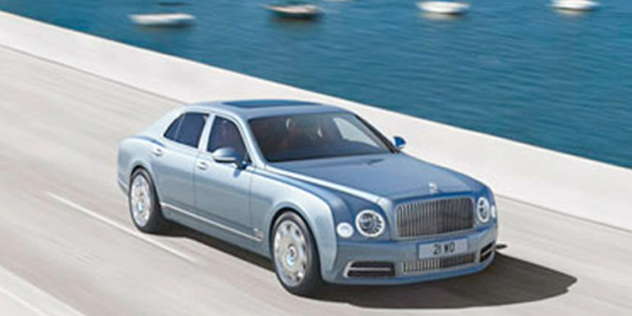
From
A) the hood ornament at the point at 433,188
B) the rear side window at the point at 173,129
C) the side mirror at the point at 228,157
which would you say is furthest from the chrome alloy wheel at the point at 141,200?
the hood ornament at the point at 433,188

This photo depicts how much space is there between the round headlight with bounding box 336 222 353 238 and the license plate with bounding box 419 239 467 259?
548mm

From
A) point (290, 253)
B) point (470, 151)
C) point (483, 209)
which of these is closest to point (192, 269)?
point (290, 253)

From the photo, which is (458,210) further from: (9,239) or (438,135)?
(438,135)

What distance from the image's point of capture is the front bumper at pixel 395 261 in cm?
866

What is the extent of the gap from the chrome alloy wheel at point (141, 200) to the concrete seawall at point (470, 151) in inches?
192

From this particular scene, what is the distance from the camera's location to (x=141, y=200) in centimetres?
1152

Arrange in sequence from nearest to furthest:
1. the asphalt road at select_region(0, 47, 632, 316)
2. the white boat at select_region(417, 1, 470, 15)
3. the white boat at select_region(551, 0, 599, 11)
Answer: the asphalt road at select_region(0, 47, 632, 316) < the white boat at select_region(551, 0, 599, 11) < the white boat at select_region(417, 1, 470, 15)

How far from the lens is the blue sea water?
48.5 m

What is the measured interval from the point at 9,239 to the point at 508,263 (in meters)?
4.80

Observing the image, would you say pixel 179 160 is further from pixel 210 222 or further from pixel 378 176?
pixel 378 176

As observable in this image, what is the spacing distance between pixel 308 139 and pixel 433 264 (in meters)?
1.86

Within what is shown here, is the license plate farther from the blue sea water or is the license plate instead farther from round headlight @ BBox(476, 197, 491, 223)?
the blue sea water

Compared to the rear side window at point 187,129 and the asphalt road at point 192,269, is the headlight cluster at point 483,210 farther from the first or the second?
the rear side window at point 187,129

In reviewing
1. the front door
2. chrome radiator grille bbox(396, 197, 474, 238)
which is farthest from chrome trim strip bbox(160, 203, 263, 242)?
chrome radiator grille bbox(396, 197, 474, 238)
